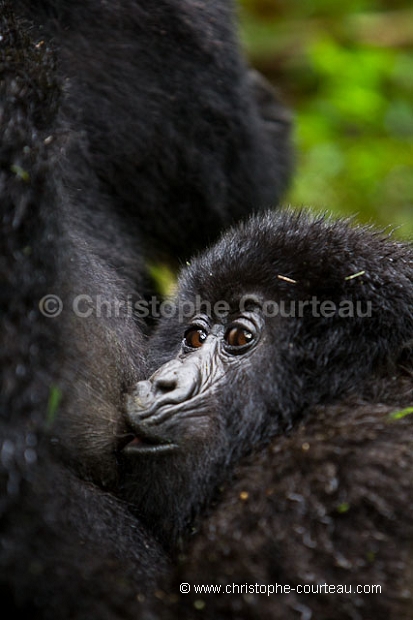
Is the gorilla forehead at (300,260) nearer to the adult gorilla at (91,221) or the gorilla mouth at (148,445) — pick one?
the adult gorilla at (91,221)

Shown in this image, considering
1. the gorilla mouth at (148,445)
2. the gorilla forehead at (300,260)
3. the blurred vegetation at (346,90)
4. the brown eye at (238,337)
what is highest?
the gorilla forehead at (300,260)

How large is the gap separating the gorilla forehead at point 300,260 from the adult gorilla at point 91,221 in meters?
0.29

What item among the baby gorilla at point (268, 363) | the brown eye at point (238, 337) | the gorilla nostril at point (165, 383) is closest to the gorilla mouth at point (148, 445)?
the baby gorilla at point (268, 363)

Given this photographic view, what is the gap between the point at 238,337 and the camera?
2100mm

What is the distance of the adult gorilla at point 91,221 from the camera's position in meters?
1.53

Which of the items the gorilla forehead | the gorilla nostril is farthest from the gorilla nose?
the gorilla forehead

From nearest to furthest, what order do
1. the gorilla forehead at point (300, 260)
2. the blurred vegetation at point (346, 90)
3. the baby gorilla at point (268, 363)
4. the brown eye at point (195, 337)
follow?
the baby gorilla at point (268, 363), the gorilla forehead at point (300, 260), the brown eye at point (195, 337), the blurred vegetation at point (346, 90)

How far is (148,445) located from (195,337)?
1.20 ft

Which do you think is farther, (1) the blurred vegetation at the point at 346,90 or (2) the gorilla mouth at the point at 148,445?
(1) the blurred vegetation at the point at 346,90

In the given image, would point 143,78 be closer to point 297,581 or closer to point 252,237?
point 252,237

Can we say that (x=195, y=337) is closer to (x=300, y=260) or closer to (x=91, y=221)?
(x=300, y=260)

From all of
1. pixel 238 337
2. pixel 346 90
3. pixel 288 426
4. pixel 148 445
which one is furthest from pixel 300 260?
pixel 346 90

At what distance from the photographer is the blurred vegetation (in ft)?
16.6

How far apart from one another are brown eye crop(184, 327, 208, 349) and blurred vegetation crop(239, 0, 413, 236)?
274cm
